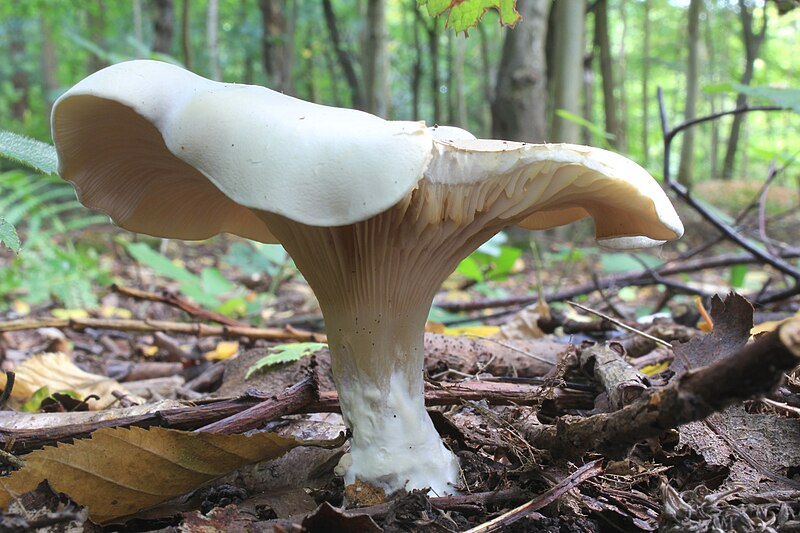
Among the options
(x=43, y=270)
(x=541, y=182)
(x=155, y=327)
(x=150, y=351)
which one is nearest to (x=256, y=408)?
(x=541, y=182)

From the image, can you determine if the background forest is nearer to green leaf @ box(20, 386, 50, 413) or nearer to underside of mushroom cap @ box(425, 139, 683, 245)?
green leaf @ box(20, 386, 50, 413)

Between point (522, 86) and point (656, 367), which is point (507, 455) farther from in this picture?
point (522, 86)

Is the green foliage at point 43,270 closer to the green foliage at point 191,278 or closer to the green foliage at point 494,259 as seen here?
Answer: the green foliage at point 191,278

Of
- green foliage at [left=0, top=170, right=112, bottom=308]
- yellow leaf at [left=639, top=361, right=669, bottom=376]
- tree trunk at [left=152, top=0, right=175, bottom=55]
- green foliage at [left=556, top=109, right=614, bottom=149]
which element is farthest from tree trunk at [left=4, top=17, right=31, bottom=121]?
yellow leaf at [left=639, top=361, right=669, bottom=376]

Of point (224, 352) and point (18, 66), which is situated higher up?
point (18, 66)

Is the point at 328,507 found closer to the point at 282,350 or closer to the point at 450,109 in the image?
the point at 282,350

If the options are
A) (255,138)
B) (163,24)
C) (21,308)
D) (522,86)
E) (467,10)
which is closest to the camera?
(255,138)
